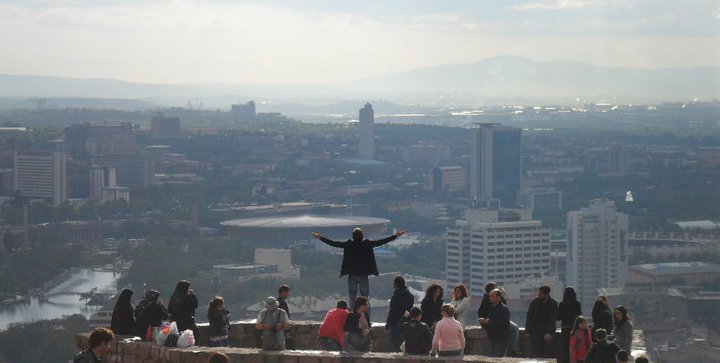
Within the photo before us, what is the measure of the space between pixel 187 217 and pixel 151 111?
7955cm

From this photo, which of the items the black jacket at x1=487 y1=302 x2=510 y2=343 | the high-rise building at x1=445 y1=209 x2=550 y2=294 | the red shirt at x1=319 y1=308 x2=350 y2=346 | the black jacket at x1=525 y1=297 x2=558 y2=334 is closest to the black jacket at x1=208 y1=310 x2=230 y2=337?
the red shirt at x1=319 y1=308 x2=350 y2=346

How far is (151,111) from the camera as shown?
17962 cm

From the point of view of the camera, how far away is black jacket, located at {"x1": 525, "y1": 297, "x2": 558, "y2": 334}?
42.5 ft

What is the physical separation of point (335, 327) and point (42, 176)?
102794mm

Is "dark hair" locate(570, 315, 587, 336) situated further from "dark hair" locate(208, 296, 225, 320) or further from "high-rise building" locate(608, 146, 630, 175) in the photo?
"high-rise building" locate(608, 146, 630, 175)

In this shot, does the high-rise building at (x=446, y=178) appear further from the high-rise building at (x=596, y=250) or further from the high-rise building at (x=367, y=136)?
the high-rise building at (x=596, y=250)

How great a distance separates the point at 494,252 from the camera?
79312 mm

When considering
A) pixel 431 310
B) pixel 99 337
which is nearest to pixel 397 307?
pixel 431 310

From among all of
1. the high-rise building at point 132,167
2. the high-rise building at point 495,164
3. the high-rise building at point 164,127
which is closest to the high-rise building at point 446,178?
the high-rise building at point 495,164

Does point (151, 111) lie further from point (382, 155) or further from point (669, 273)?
point (669, 273)

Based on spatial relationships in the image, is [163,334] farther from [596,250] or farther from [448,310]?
[596,250]

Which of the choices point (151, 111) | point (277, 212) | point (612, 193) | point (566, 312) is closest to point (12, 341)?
point (566, 312)

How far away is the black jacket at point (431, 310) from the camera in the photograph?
13.1m

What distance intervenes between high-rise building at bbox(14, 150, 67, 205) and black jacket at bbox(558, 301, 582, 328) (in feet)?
325
